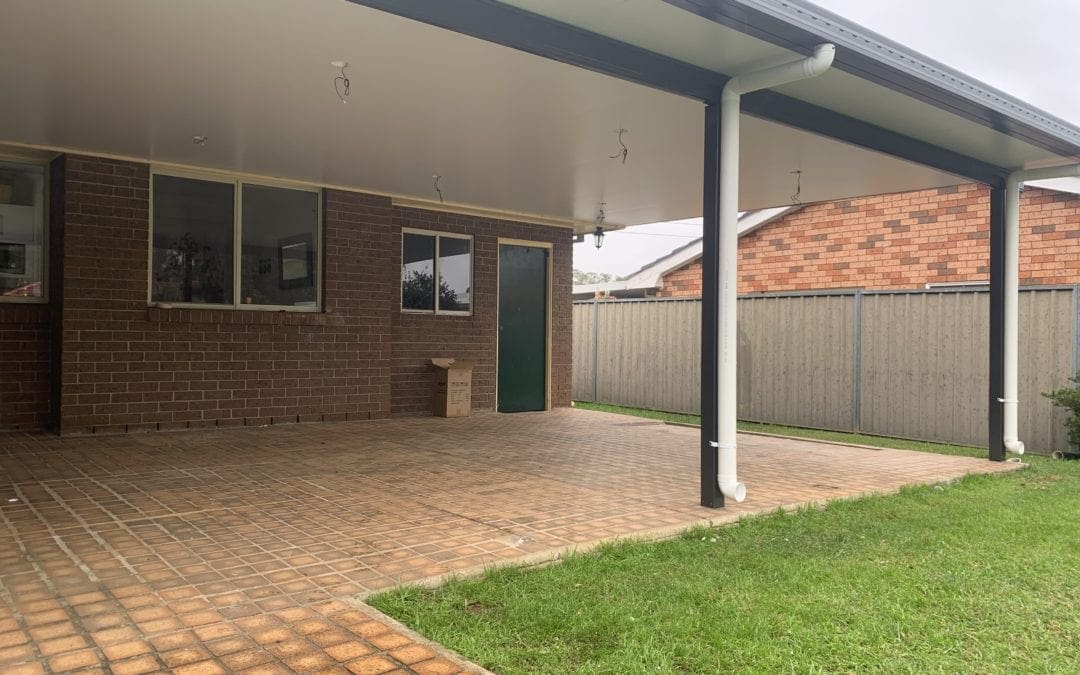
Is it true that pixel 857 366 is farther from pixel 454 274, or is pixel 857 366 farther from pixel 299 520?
pixel 299 520

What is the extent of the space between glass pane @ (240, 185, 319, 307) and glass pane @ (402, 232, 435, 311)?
1.44 m

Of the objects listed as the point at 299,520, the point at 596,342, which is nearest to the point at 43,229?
the point at 299,520

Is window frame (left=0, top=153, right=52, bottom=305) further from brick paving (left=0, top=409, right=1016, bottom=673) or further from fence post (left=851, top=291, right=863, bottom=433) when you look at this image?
fence post (left=851, top=291, right=863, bottom=433)

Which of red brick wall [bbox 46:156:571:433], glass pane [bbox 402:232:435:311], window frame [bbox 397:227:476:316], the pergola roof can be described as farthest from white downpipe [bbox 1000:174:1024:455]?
glass pane [bbox 402:232:435:311]

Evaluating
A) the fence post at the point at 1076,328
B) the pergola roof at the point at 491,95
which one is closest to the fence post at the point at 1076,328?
the fence post at the point at 1076,328

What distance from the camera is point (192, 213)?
369 inches

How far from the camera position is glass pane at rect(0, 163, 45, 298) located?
28.2 ft

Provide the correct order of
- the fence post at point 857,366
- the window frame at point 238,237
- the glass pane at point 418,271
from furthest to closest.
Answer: the glass pane at point 418,271 → the fence post at point 857,366 → the window frame at point 238,237

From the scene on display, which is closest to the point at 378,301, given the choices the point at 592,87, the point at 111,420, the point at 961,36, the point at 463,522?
the point at 111,420

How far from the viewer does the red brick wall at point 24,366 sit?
8.47 meters

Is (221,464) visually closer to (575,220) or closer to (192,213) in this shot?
(192,213)

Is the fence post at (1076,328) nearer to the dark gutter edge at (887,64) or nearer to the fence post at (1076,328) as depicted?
the fence post at (1076,328)

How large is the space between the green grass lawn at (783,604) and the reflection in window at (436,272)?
289 inches

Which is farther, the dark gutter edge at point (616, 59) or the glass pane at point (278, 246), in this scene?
the glass pane at point (278, 246)
